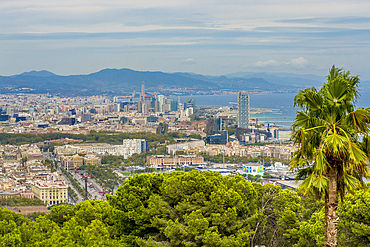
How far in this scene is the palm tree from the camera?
13.6ft

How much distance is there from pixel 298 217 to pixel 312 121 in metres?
4.45

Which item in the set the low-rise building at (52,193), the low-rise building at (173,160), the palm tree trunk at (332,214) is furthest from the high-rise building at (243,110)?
the palm tree trunk at (332,214)

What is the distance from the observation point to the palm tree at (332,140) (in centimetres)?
414

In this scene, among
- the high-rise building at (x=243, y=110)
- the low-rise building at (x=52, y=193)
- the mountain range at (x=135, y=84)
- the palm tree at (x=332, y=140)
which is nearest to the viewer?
the palm tree at (x=332, y=140)

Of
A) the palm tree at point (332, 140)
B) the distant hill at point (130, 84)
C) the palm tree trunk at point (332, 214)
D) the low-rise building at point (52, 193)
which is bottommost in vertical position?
the low-rise building at point (52, 193)

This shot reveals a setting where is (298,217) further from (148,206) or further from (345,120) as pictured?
(345,120)

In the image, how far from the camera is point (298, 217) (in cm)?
843

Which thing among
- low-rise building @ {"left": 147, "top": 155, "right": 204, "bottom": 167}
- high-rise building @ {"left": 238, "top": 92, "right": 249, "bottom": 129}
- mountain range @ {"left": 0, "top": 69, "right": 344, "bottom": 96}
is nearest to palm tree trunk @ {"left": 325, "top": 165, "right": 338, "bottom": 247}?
low-rise building @ {"left": 147, "top": 155, "right": 204, "bottom": 167}

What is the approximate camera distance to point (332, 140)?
4051 millimetres

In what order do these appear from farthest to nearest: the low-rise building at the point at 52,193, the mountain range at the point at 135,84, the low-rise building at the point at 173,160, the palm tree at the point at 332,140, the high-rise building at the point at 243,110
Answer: the mountain range at the point at 135,84, the high-rise building at the point at 243,110, the low-rise building at the point at 173,160, the low-rise building at the point at 52,193, the palm tree at the point at 332,140

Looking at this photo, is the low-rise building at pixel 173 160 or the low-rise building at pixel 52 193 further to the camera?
the low-rise building at pixel 173 160

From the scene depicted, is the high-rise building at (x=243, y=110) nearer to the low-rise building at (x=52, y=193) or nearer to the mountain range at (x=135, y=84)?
the low-rise building at (x=52, y=193)

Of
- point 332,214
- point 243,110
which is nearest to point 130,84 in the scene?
point 243,110

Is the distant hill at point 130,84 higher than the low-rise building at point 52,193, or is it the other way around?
the distant hill at point 130,84
